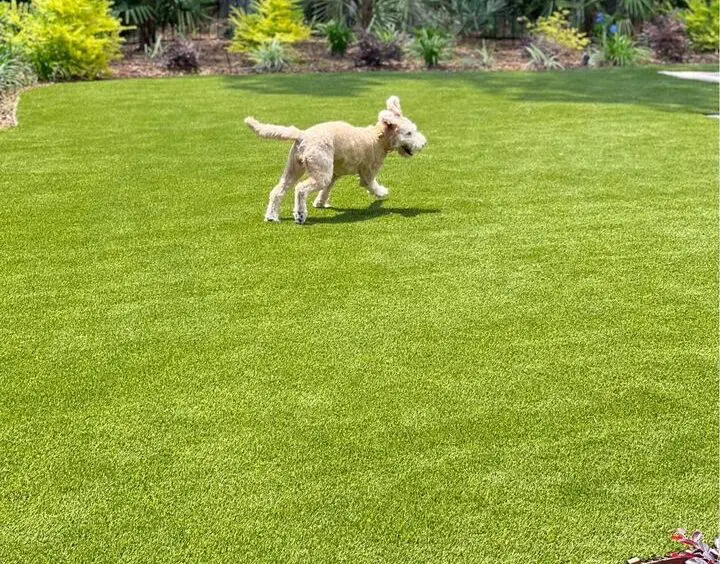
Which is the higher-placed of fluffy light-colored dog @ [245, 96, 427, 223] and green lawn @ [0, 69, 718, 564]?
fluffy light-colored dog @ [245, 96, 427, 223]

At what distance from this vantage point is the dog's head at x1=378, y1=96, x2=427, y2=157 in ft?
19.0

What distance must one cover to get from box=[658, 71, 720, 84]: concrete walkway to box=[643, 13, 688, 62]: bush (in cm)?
291

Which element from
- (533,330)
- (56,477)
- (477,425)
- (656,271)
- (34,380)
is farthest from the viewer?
(656,271)

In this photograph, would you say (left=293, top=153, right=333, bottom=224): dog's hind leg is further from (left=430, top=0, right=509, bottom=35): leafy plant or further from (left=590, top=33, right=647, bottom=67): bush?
(left=430, top=0, right=509, bottom=35): leafy plant

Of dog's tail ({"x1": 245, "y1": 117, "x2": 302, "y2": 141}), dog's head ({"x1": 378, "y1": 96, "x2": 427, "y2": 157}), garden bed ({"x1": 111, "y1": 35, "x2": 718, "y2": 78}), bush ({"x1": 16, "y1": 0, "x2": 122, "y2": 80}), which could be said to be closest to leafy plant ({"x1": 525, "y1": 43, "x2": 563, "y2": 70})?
garden bed ({"x1": 111, "y1": 35, "x2": 718, "y2": 78})

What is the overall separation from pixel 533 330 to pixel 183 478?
79.6 inches

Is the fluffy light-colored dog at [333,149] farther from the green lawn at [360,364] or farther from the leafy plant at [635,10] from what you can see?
the leafy plant at [635,10]

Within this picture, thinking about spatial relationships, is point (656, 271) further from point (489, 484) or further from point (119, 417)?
point (119, 417)

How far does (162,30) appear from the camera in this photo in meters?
19.2

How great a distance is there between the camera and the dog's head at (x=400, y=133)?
5.80 meters

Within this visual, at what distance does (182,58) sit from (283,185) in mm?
10752

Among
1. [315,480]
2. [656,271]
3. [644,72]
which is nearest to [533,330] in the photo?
[656,271]

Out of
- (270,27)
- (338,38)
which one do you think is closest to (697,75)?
(338,38)

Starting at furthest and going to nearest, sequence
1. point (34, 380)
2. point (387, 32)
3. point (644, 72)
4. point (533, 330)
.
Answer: point (387, 32) → point (644, 72) → point (533, 330) → point (34, 380)
